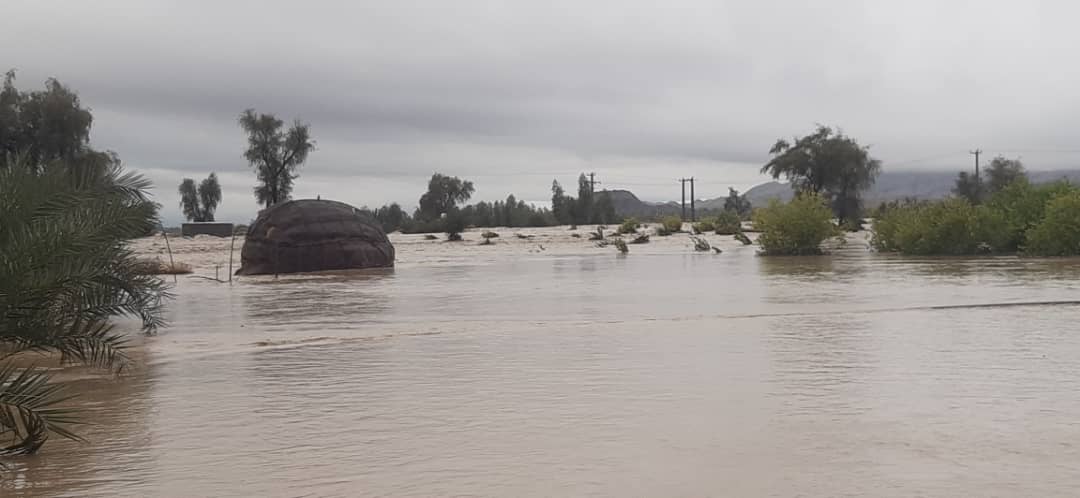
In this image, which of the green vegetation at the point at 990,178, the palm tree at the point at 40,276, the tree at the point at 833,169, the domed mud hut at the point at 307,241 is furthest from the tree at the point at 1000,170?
the palm tree at the point at 40,276

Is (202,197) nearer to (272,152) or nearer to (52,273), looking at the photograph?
(272,152)

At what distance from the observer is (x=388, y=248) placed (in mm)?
31031

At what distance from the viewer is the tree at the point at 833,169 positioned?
63281mm

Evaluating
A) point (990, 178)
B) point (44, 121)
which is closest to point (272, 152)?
point (44, 121)

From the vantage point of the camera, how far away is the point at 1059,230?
29719mm

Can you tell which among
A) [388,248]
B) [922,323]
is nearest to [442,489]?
[922,323]

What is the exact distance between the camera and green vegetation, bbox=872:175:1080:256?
3123 centimetres

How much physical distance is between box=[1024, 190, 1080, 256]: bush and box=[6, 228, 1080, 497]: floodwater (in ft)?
46.1

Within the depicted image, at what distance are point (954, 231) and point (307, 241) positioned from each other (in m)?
20.3

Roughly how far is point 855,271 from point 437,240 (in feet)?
104

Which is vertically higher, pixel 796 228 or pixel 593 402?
pixel 796 228

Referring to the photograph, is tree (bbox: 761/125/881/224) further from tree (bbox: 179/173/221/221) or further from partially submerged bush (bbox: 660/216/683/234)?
tree (bbox: 179/173/221/221)

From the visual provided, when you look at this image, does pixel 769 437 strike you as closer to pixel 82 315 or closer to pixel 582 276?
pixel 82 315

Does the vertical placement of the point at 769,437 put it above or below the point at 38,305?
below
